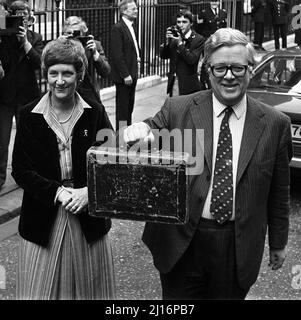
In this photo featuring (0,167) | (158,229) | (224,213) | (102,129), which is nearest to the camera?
(224,213)

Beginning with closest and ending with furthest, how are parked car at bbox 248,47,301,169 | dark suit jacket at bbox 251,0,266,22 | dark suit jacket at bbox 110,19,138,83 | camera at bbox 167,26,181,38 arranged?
parked car at bbox 248,47,301,169, dark suit jacket at bbox 110,19,138,83, camera at bbox 167,26,181,38, dark suit jacket at bbox 251,0,266,22

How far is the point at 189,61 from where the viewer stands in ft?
31.2

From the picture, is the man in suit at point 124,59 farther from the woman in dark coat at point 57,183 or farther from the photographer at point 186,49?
the woman in dark coat at point 57,183

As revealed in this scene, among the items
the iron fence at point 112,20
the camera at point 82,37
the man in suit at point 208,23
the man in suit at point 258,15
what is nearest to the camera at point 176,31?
the iron fence at point 112,20

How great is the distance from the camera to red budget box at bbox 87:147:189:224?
2730 millimetres

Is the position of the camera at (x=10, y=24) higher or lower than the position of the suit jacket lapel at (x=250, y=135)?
higher

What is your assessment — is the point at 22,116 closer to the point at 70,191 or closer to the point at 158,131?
the point at 70,191

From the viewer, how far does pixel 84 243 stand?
3.49 metres

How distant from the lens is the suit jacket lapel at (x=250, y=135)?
10.1 ft

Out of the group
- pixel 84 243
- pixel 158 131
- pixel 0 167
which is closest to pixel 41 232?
pixel 84 243

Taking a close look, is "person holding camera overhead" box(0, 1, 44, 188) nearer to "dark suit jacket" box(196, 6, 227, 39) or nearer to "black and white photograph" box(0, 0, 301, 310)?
"black and white photograph" box(0, 0, 301, 310)

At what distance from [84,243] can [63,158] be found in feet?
1.50

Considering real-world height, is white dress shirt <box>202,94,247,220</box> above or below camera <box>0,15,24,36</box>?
below

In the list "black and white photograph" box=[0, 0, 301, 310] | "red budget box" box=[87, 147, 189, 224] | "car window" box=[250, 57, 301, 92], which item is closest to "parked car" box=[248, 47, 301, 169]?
"car window" box=[250, 57, 301, 92]
